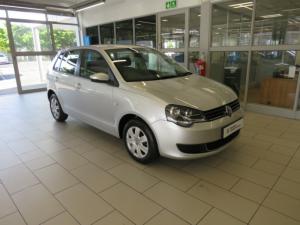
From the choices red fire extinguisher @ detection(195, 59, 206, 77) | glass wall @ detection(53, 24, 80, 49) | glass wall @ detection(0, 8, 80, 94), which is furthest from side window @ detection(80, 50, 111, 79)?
glass wall @ detection(53, 24, 80, 49)

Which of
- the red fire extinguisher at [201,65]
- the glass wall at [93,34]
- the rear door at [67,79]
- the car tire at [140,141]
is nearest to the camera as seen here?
the car tire at [140,141]

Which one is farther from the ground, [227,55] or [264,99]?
[227,55]

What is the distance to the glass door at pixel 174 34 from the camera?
5578mm

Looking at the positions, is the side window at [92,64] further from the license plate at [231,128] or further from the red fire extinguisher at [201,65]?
the red fire extinguisher at [201,65]

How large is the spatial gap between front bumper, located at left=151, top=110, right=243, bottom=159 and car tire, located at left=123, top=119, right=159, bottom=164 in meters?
0.10

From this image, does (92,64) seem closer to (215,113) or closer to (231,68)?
(215,113)

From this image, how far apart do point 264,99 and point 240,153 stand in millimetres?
2394

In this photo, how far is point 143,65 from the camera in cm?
294


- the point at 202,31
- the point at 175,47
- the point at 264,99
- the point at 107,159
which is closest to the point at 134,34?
the point at 175,47

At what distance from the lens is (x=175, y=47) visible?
5895mm

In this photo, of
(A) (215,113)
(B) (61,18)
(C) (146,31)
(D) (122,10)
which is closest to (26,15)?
(B) (61,18)

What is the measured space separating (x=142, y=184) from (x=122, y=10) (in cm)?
618

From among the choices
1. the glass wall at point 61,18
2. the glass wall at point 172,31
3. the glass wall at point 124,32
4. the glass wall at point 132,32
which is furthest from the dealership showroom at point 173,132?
the glass wall at point 61,18

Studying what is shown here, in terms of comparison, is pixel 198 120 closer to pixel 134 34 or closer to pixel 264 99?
pixel 264 99
